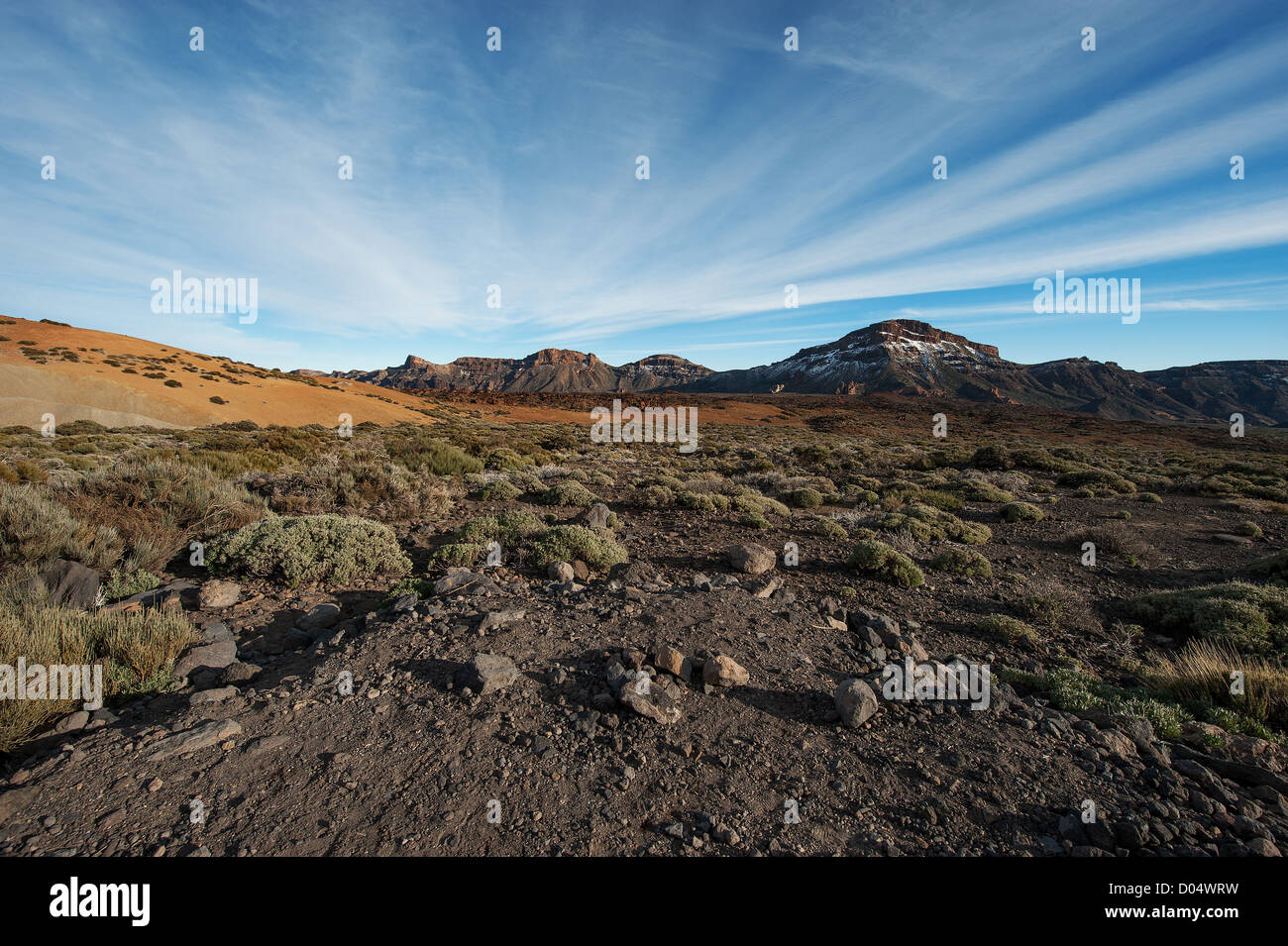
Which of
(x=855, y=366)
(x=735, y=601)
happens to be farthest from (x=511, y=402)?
(x=855, y=366)

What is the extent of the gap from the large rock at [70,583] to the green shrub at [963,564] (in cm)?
1034

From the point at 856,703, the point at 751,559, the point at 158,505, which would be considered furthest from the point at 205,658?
the point at 751,559

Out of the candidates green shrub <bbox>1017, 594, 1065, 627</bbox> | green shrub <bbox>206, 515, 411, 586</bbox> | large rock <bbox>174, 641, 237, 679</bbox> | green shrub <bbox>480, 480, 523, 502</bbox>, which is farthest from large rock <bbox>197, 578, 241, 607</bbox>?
green shrub <bbox>1017, 594, 1065, 627</bbox>

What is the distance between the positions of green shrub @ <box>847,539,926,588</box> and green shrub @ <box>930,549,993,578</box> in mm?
717

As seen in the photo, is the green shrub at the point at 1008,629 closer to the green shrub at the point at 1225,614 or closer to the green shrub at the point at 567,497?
the green shrub at the point at 1225,614

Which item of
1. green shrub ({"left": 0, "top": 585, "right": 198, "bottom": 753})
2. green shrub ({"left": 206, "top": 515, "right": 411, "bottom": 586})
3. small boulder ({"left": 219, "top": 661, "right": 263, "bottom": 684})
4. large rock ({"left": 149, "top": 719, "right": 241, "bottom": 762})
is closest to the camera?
large rock ({"left": 149, "top": 719, "right": 241, "bottom": 762})

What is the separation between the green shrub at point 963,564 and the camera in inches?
303

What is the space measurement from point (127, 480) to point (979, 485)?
1917 centimetres

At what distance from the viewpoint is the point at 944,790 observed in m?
3.03

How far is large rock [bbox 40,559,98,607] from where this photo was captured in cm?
452

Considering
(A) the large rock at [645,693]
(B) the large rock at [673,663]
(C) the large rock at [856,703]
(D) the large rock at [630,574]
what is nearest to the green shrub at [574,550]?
(D) the large rock at [630,574]

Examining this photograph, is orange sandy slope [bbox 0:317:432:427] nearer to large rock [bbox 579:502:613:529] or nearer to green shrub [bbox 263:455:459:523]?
green shrub [bbox 263:455:459:523]
